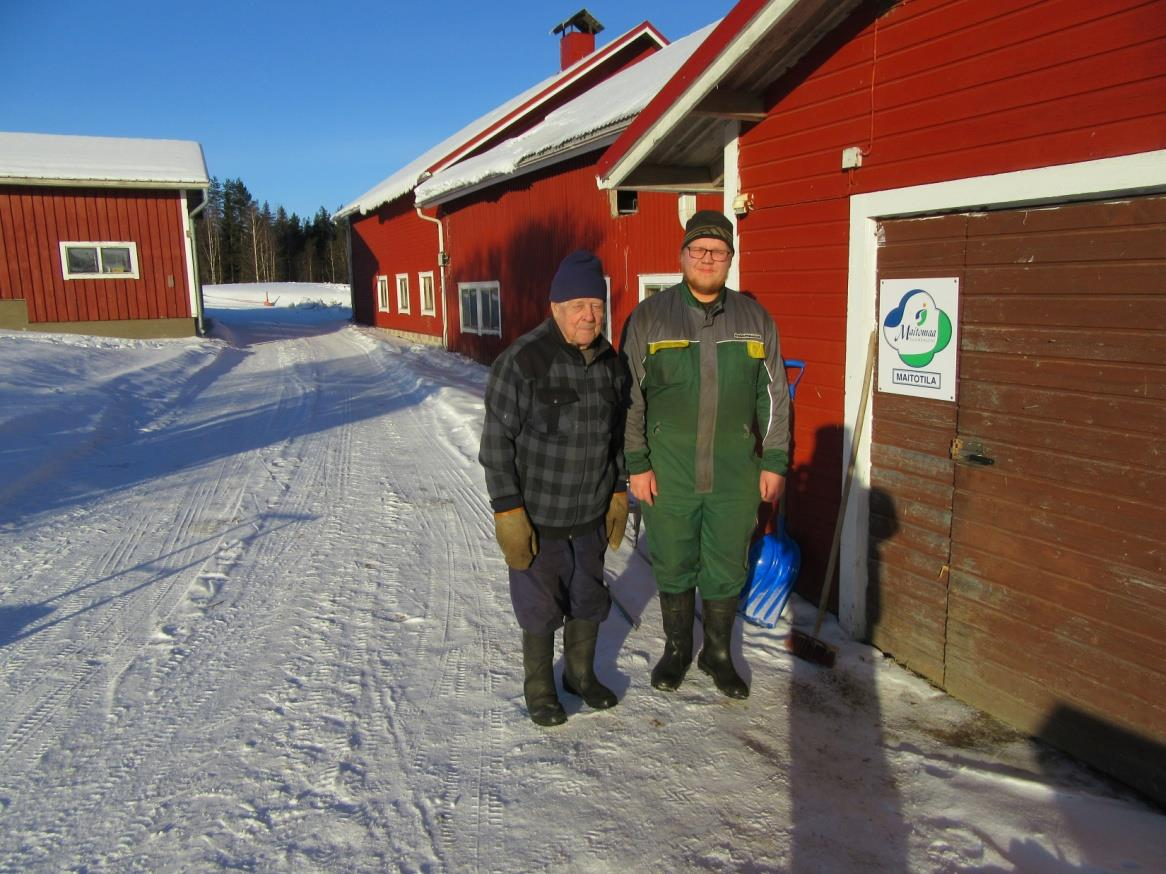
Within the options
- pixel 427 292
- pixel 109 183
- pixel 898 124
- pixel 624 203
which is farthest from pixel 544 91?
pixel 898 124

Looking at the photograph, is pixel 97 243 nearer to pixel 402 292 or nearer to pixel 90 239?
pixel 90 239

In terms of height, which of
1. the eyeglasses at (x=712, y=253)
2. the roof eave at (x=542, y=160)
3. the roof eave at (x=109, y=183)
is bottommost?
the eyeglasses at (x=712, y=253)

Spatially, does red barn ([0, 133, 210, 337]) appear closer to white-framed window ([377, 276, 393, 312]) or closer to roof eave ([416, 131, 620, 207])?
white-framed window ([377, 276, 393, 312])

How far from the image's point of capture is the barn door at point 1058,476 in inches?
111

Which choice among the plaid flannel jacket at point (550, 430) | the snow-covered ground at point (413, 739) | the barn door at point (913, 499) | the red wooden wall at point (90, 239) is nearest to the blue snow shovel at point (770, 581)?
the snow-covered ground at point (413, 739)

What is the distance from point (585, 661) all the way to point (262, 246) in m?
74.7

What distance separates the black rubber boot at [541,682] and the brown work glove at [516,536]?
15.5 inches

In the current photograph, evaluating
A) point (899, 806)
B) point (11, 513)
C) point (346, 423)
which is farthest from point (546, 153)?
point (899, 806)

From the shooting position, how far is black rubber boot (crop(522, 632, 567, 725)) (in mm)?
3328

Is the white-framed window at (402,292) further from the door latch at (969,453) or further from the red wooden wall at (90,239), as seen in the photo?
the door latch at (969,453)

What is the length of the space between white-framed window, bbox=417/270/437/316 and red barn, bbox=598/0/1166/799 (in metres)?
16.6

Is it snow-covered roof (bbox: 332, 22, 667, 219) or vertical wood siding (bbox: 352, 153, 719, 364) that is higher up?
snow-covered roof (bbox: 332, 22, 667, 219)

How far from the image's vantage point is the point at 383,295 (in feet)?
86.6

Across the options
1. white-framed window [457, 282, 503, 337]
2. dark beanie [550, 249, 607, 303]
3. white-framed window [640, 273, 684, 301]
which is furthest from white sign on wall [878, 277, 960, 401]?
white-framed window [457, 282, 503, 337]
